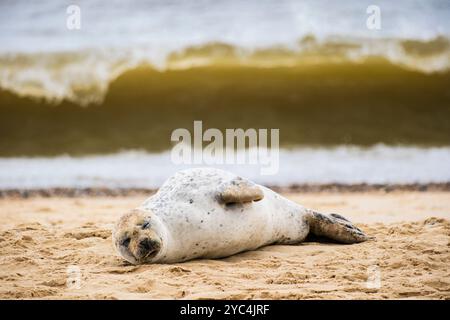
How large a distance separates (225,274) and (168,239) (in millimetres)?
393

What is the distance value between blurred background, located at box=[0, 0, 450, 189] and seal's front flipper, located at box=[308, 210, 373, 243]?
531 cm

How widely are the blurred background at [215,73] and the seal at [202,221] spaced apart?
223 inches

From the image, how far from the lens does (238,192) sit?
3713 mm

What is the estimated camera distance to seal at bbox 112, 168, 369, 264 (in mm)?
3410

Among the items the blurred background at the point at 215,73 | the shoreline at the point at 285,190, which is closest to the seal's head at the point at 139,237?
the shoreline at the point at 285,190

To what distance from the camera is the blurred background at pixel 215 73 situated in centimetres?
1009

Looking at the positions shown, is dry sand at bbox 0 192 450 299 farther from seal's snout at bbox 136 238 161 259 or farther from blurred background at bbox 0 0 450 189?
blurred background at bbox 0 0 450 189

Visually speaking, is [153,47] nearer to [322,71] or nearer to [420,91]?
[322,71]

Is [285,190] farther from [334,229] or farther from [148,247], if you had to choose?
[148,247]

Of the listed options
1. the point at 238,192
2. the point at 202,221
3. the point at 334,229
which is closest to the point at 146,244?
the point at 202,221

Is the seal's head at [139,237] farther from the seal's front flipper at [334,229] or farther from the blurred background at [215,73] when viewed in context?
the blurred background at [215,73]

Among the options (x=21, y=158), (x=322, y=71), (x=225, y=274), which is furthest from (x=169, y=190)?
(x=322, y=71)

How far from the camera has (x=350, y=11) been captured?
35.3ft
